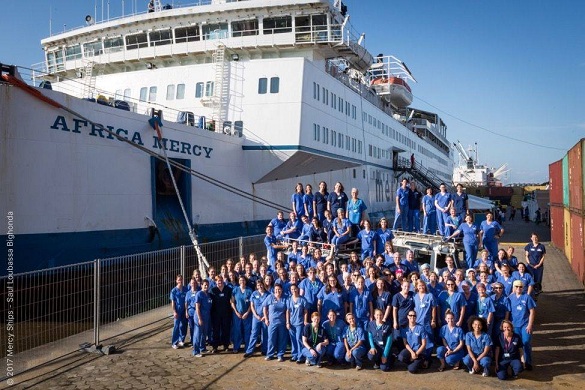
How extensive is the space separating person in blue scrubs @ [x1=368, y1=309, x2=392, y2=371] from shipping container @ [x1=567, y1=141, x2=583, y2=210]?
9.69 metres

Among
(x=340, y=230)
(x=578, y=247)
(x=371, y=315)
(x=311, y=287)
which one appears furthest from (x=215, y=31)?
(x=371, y=315)

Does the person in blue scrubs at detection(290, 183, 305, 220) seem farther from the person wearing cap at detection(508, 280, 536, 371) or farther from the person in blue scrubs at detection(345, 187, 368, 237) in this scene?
the person wearing cap at detection(508, 280, 536, 371)

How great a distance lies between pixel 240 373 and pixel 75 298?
4.55 m

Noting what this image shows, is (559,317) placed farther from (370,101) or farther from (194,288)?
(370,101)

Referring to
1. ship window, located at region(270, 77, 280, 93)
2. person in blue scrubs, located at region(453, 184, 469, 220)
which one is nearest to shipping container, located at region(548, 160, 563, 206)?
person in blue scrubs, located at region(453, 184, 469, 220)

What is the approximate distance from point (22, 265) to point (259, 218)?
30.1 ft

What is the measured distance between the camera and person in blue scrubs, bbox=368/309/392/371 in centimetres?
692

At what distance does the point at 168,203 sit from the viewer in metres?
14.9

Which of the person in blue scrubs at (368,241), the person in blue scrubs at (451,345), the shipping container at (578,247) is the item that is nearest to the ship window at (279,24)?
the shipping container at (578,247)

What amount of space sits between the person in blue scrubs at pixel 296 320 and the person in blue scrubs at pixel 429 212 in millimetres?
5806

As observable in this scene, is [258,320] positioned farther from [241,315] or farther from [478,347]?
[478,347]

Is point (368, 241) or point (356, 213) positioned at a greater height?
point (356, 213)

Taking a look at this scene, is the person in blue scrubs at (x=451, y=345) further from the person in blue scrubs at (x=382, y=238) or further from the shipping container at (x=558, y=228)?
the shipping container at (x=558, y=228)

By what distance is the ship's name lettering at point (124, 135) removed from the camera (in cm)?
1173
